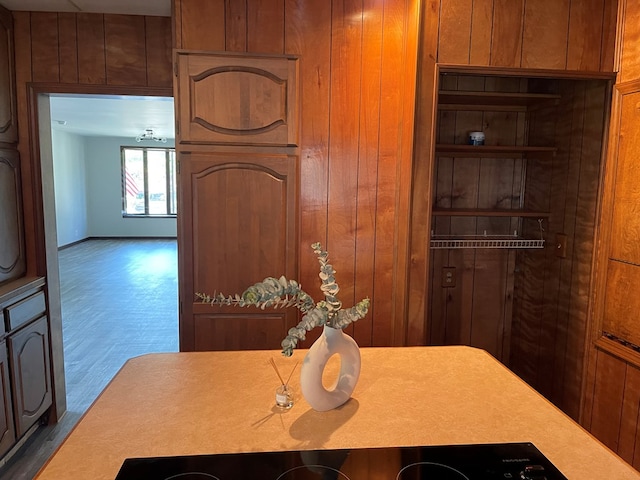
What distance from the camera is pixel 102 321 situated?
4.74 metres

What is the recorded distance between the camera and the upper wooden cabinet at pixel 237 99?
6.89 feet

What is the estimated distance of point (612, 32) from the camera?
2123mm

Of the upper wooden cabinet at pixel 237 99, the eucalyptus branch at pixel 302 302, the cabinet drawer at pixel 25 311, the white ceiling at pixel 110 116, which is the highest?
the white ceiling at pixel 110 116

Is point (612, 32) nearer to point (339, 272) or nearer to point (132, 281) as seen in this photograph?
point (339, 272)

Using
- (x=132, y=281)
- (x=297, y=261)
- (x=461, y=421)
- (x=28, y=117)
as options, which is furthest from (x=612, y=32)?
(x=132, y=281)

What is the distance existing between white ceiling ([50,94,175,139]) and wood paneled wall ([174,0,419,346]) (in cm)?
272

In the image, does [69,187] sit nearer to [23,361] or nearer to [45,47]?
[45,47]

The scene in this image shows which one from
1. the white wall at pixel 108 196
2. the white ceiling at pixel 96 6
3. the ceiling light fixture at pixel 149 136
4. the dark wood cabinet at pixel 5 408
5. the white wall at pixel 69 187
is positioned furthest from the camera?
the white wall at pixel 108 196

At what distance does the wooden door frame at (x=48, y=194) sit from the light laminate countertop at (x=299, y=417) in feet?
5.47

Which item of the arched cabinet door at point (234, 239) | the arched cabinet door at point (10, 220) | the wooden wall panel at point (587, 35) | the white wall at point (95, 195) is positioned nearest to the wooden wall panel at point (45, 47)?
the arched cabinet door at point (10, 220)

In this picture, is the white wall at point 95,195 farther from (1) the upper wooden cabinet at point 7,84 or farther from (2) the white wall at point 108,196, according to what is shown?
(1) the upper wooden cabinet at point 7,84

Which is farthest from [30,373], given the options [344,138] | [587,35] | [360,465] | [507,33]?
[587,35]

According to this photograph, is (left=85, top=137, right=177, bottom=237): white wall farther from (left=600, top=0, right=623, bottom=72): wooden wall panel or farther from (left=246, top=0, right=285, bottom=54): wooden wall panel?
(left=600, top=0, right=623, bottom=72): wooden wall panel

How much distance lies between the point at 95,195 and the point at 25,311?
8.58 m
